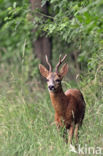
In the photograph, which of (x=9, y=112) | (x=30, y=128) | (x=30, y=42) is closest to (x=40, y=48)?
(x=30, y=42)

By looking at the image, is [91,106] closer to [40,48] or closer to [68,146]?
[68,146]

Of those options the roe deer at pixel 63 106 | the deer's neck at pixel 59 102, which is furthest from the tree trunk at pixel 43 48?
the deer's neck at pixel 59 102

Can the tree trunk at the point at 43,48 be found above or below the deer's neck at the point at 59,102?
below

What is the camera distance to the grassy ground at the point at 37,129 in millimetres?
5980

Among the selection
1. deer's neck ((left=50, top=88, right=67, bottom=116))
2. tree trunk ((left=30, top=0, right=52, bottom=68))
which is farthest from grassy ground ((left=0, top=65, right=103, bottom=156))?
tree trunk ((left=30, top=0, right=52, bottom=68))

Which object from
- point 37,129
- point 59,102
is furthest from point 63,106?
point 37,129

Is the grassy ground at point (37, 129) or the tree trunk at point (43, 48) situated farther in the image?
the tree trunk at point (43, 48)

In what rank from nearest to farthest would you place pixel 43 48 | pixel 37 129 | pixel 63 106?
1. pixel 37 129
2. pixel 63 106
3. pixel 43 48

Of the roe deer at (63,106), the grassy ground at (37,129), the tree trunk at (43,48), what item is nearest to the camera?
the grassy ground at (37,129)

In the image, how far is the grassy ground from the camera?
598 cm

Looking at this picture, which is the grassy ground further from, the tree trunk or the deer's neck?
the tree trunk

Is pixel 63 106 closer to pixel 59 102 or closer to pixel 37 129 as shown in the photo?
pixel 59 102

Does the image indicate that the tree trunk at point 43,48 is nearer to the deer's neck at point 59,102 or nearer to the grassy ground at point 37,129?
the grassy ground at point 37,129

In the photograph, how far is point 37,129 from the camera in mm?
6914
